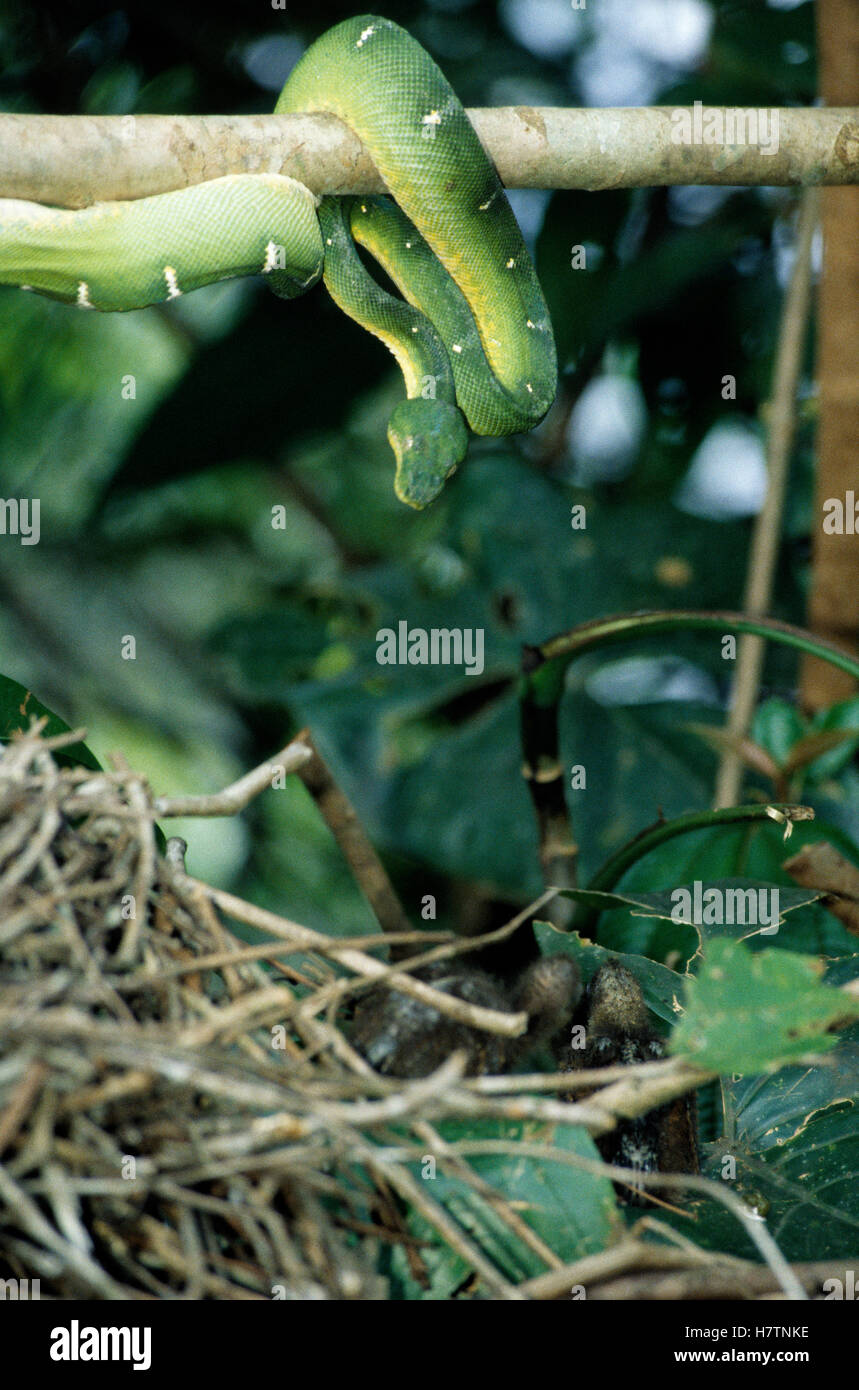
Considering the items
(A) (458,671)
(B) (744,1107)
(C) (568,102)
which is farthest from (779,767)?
(C) (568,102)

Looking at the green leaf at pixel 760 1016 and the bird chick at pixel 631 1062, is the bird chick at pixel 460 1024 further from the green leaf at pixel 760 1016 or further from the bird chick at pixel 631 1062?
the green leaf at pixel 760 1016

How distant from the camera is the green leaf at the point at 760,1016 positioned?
0.94 meters

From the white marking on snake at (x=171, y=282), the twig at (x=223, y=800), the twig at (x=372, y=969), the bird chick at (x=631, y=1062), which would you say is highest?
the white marking on snake at (x=171, y=282)

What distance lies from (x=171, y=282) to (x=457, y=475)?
1.75 m

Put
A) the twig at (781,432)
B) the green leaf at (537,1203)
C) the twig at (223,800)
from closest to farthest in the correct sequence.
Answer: the green leaf at (537,1203) < the twig at (223,800) < the twig at (781,432)

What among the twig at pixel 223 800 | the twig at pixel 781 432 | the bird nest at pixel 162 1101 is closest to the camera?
the bird nest at pixel 162 1101

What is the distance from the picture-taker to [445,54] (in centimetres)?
325

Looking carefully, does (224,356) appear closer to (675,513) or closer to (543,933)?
(675,513)

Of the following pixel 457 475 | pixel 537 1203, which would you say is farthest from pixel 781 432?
pixel 537 1203

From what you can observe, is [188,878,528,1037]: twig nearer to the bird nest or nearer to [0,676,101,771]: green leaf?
the bird nest

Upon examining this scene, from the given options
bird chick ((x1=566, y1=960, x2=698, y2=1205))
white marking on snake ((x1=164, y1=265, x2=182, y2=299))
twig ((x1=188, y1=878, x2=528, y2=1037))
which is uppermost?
white marking on snake ((x1=164, y1=265, x2=182, y2=299))

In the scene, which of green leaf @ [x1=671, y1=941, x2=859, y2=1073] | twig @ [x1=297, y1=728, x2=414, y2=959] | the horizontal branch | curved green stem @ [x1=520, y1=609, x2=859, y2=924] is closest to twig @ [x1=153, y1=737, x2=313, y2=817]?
twig @ [x1=297, y1=728, x2=414, y2=959]

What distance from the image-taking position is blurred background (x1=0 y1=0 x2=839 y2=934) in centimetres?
294

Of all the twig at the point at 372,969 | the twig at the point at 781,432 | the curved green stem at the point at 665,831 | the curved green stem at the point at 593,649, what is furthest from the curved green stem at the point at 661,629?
the twig at the point at 781,432
